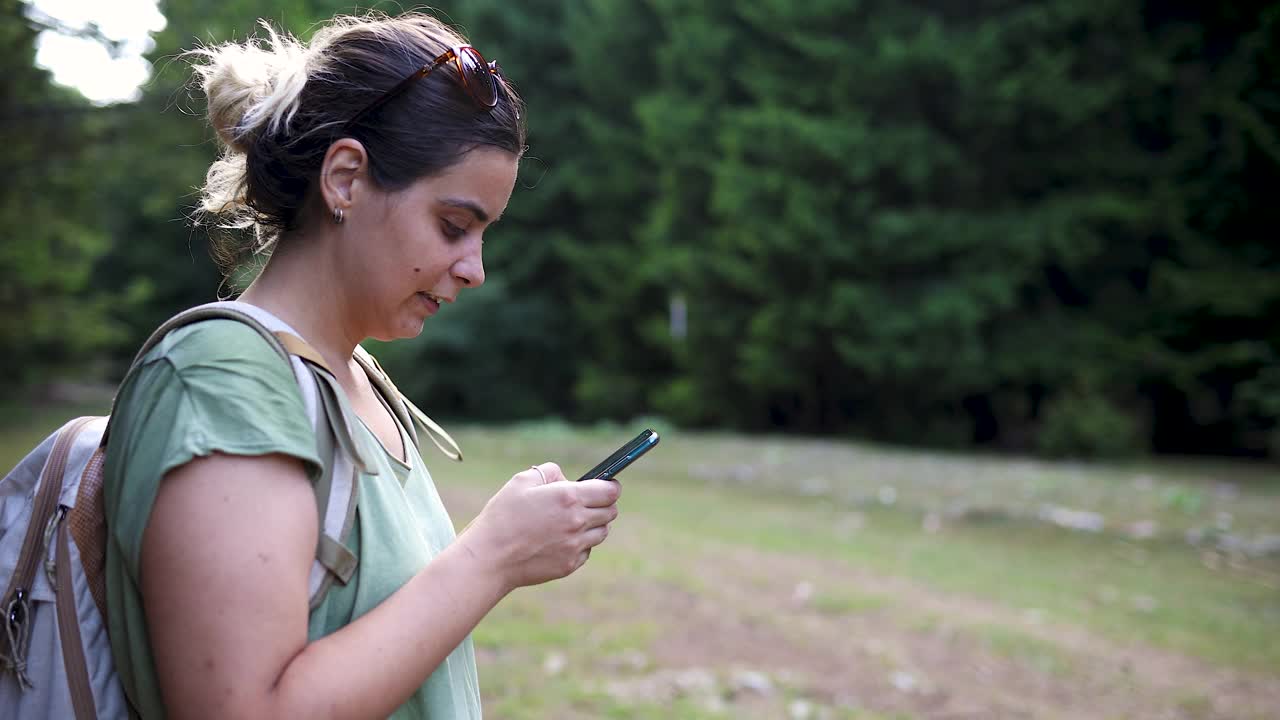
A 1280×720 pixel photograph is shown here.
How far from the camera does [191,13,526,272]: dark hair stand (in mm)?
1424

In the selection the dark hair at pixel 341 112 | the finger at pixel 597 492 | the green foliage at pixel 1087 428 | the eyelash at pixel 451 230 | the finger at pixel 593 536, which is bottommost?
the green foliage at pixel 1087 428

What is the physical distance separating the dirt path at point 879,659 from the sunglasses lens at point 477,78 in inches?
135

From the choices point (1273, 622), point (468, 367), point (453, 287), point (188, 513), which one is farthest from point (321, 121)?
point (468, 367)

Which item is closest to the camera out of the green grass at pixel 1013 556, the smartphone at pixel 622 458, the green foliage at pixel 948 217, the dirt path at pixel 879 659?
the smartphone at pixel 622 458

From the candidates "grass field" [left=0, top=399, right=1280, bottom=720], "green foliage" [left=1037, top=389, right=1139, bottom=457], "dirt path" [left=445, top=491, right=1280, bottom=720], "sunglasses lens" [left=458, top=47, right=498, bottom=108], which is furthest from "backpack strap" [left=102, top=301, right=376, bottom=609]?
"green foliage" [left=1037, top=389, right=1139, bottom=457]

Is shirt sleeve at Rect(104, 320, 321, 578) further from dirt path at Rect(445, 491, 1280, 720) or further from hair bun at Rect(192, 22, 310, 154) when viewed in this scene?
dirt path at Rect(445, 491, 1280, 720)

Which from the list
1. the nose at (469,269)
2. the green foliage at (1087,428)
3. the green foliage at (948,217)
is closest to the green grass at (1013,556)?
the green foliage at (1087,428)

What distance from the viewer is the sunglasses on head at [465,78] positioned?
1.42 metres

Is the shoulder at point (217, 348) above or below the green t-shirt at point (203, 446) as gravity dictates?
above

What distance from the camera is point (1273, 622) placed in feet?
20.5

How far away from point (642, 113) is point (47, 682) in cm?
1820

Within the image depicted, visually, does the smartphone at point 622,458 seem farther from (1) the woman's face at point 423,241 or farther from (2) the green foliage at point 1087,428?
(2) the green foliage at point 1087,428

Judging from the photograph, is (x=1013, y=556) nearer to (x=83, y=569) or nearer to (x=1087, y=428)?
(x=1087, y=428)

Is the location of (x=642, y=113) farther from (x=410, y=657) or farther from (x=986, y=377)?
(x=410, y=657)
